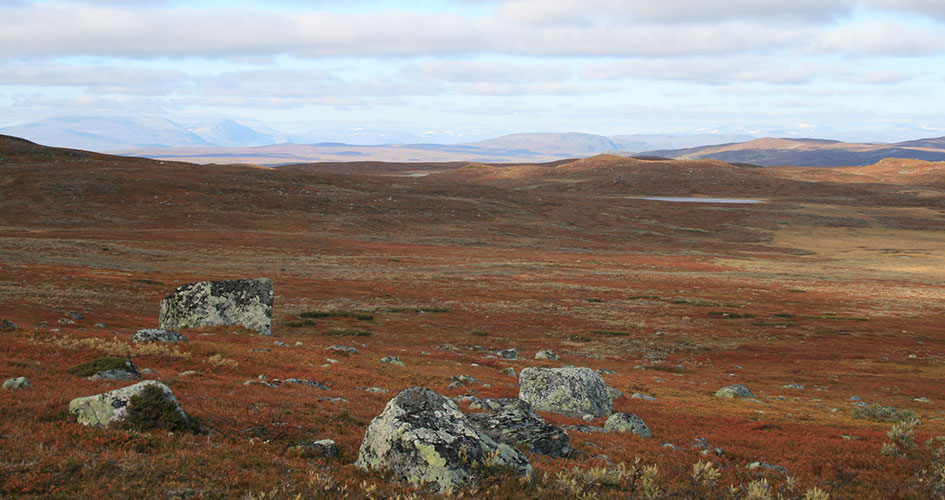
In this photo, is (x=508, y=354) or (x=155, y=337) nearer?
(x=155, y=337)

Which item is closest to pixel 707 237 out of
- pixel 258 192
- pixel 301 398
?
pixel 258 192

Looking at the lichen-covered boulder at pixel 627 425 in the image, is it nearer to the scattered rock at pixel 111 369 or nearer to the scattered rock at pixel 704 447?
the scattered rock at pixel 704 447

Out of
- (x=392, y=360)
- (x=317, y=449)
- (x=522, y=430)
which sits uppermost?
(x=317, y=449)

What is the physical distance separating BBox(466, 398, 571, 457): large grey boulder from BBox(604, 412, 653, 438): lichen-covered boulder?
3.73 m

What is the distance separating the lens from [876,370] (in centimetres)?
3294

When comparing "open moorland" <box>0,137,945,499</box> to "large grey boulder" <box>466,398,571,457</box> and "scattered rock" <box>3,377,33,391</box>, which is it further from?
"large grey boulder" <box>466,398,571,457</box>

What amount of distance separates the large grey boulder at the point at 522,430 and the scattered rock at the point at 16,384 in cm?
1017

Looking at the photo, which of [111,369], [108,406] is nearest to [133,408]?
[108,406]

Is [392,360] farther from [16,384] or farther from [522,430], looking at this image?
[16,384]

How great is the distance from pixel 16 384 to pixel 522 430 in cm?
1145

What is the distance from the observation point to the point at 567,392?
20.2 meters

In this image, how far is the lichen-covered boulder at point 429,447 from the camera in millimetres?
9617

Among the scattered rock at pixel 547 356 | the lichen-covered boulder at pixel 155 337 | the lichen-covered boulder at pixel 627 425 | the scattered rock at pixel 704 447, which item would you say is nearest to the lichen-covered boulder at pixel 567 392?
the lichen-covered boulder at pixel 627 425

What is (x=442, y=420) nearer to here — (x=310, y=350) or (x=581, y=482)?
(x=581, y=482)
